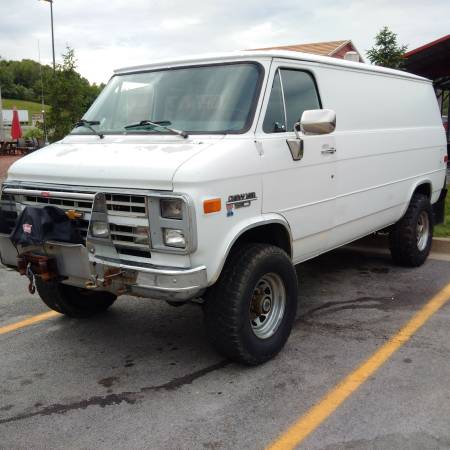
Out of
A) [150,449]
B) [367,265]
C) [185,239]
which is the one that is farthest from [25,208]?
[367,265]

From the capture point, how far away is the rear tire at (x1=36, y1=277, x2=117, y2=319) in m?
4.67

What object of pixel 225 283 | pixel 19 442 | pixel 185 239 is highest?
pixel 185 239

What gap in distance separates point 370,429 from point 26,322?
129 inches

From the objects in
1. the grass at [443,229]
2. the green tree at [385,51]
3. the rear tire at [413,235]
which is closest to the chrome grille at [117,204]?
the rear tire at [413,235]

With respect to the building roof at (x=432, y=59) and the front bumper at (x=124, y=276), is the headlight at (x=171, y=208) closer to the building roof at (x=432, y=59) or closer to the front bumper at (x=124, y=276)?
the front bumper at (x=124, y=276)

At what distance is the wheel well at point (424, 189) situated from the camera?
6624mm

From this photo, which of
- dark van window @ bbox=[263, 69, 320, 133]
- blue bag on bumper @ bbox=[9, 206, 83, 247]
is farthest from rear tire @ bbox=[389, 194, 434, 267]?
blue bag on bumper @ bbox=[9, 206, 83, 247]

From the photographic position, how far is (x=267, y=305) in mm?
4066

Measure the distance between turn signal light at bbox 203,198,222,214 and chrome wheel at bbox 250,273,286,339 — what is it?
76 cm

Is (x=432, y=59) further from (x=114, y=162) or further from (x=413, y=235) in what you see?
(x=114, y=162)

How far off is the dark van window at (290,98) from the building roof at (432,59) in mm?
12029

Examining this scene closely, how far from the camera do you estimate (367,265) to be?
6754 millimetres

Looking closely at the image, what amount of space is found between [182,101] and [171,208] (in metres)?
1.23

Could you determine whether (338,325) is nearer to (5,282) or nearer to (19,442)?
(19,442)
